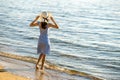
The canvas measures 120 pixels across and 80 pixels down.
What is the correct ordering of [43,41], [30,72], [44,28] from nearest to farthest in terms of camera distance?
[44,28] → [43,41] → [30,72]

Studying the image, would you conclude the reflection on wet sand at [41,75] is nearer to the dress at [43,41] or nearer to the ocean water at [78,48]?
the dress at [43,41]

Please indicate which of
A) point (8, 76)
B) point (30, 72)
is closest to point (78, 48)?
point (30, 72)

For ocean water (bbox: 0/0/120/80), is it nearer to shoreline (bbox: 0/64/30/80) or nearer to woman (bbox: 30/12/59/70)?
woman (bbox: 30/12/59/70)

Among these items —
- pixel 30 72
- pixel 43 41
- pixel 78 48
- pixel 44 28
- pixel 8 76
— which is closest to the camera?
pixel 8 76

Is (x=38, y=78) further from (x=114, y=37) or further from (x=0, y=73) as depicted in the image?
(x=114, y=37)

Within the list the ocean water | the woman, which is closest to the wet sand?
the woman

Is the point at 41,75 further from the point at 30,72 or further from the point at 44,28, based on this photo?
the point at 44,28

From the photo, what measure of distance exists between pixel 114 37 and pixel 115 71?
8.49 m

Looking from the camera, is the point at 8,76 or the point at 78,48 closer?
the point at 8,76

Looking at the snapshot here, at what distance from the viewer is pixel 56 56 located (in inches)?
579

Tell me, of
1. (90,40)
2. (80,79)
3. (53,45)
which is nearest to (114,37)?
(90,40)

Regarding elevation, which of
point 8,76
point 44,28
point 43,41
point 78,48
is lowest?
point 78,48

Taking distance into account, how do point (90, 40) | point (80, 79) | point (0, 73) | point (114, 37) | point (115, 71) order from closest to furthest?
point (0, 73) < point (80, 79) < point (115, 71) < point (90, 40) < point (114, 37)

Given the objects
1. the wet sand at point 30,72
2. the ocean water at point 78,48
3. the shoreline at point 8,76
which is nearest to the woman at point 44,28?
the wet sand at point 30,72
